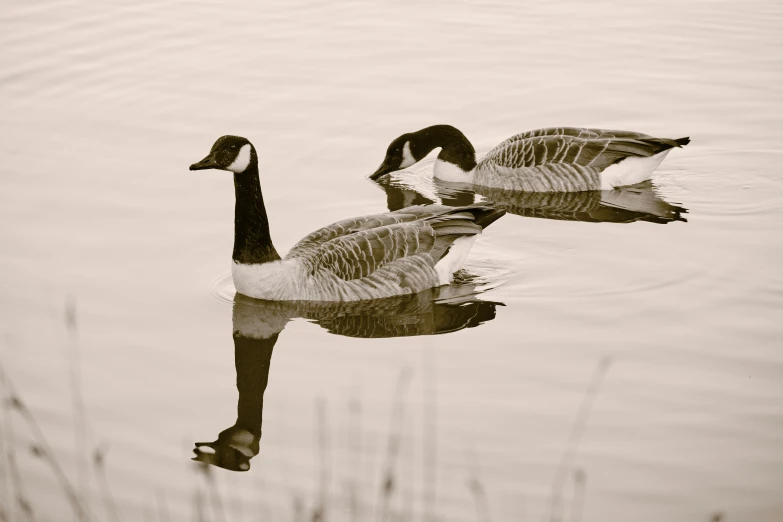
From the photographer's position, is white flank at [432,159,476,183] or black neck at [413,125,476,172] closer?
black neck at [413,125,476,172]

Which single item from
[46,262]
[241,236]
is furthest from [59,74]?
[241,236]

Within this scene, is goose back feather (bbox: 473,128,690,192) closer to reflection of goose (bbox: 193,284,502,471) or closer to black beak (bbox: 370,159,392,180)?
black beak (bbox: 370,159,392,180)

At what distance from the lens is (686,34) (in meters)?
20.1

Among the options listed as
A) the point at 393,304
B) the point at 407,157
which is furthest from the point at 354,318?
the point at 407,157

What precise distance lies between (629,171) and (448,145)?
2417mm

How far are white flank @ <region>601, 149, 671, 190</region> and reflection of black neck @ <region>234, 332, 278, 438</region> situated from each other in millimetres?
5872

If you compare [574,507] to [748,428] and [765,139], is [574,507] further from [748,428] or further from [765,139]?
[765,139]

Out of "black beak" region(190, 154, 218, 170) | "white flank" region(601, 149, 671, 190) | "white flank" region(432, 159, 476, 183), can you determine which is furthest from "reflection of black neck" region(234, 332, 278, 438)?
"white flank" region(601, 149, 671, 190)

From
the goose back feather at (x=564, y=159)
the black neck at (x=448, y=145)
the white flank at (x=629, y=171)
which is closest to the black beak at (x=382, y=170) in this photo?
the black neck at (x=448, y=145)

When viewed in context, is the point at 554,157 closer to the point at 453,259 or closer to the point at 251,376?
the point at 453,259

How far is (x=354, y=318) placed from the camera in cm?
1102

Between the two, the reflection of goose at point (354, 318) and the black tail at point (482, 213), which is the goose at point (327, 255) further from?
the black tail at point (482, 213)

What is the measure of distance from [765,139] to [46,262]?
31.7 feet

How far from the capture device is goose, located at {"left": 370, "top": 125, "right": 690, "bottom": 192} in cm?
1458
